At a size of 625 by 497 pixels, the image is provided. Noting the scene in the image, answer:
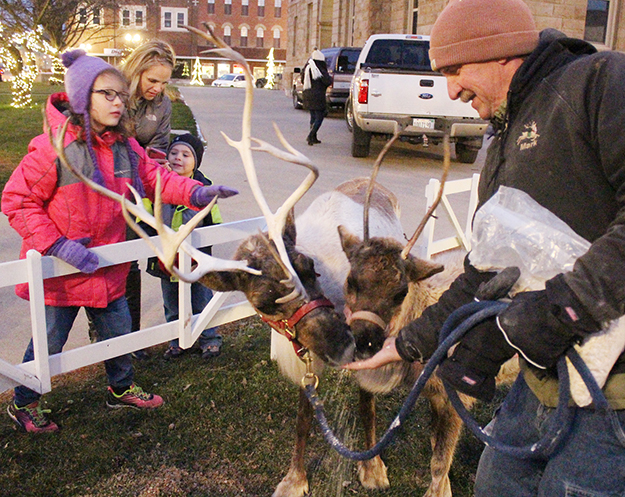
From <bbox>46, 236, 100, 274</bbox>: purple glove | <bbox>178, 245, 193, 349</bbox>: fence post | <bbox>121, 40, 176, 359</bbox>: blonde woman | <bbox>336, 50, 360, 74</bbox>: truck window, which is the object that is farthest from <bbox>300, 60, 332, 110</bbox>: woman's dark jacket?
<bbox>46, 236, 100, 274</bbox>: purple glove

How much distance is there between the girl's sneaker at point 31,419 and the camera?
144 inches

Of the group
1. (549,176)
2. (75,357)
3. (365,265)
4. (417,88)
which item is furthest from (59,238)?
(417,88)

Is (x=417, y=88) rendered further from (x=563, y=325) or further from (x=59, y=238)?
(x=563, y=325)

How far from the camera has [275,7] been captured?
67750 mm

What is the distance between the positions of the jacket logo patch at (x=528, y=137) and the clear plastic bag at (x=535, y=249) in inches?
5.5

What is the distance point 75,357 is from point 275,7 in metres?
69.9

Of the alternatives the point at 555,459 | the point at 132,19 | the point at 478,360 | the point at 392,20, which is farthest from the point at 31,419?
the point at 132,19

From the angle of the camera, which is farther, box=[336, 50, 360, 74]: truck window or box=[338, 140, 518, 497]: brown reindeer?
box=[336, 50, 360, 74]: truck window

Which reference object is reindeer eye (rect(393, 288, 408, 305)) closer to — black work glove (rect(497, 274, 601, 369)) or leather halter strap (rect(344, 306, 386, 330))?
leather halter strap (rect(344, 306, 386, 330))

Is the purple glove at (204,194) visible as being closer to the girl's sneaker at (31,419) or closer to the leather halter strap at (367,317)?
the leather halter strap at (367,317)

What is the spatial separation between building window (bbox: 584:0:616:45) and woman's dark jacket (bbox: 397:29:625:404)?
57.5 feet

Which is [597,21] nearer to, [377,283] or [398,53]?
[398,53]

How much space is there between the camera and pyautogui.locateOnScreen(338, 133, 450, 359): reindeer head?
2.84 m

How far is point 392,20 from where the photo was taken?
21.9 m
